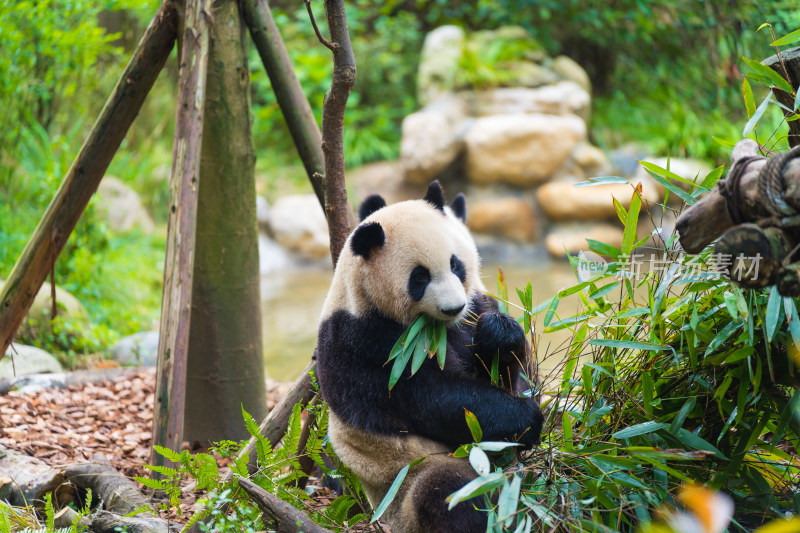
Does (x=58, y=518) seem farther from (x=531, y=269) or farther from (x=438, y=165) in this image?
(x=438, y=165)

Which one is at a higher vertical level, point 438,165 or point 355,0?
point 355,0

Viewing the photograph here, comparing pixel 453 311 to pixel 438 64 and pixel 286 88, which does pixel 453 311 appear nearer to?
pixel 286 88

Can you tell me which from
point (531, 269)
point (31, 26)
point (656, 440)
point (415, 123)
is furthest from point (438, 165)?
point (656, 440)

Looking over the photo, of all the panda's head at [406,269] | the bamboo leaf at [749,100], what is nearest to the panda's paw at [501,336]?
the panda's head at [406,269]

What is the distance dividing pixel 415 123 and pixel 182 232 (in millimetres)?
7753

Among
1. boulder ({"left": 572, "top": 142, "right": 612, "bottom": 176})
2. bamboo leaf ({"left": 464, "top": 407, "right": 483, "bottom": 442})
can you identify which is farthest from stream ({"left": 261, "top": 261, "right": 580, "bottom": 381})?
bamboo leaf ({"left": 464, "top": 407, "right": 483, "bottom": 442})

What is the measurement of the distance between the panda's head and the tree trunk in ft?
5.17

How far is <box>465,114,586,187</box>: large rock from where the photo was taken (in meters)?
10.2

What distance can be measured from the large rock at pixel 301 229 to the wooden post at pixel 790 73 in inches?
330

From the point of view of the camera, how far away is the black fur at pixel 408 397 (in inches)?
97.3

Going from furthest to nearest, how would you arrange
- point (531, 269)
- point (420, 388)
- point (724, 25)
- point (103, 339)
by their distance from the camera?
point (531, 269) < point (724, 25) < point (103, 339) < point (420, 388)

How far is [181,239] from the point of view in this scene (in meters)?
3.37

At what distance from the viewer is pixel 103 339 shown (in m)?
5.82

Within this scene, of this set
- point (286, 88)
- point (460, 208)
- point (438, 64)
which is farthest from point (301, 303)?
point (460, 208)
